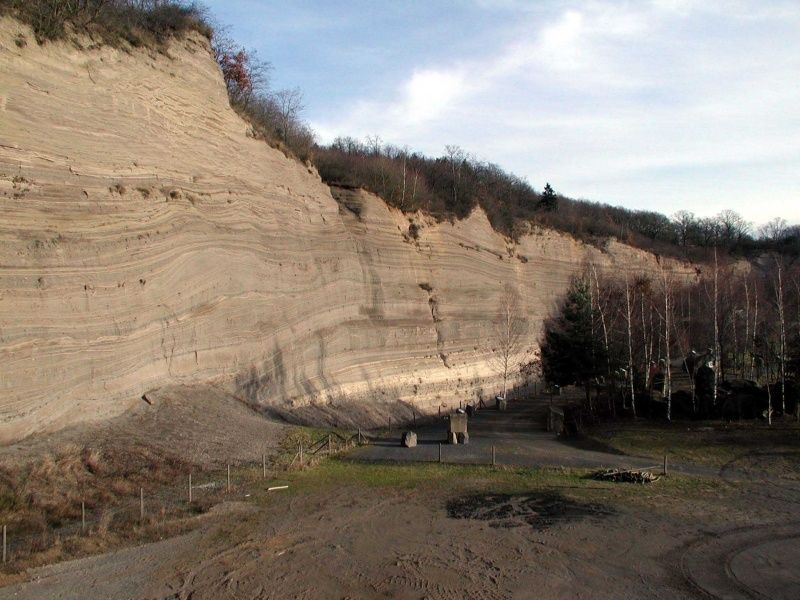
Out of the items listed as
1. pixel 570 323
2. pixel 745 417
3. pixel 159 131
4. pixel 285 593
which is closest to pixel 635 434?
pixel 745 417

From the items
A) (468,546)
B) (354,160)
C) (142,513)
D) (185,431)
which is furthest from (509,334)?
(142,513)

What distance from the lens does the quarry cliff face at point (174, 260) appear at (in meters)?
17.0

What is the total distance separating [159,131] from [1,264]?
25.1ft

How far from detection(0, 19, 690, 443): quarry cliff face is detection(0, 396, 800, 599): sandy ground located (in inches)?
256

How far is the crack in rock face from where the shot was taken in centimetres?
1398

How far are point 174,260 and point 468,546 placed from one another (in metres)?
13.8

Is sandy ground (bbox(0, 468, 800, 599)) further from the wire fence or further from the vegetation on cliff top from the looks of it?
the vegetation on cliff top

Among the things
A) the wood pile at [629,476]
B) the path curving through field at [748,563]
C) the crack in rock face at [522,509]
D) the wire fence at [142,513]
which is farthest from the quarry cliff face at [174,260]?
the path curving through field at [748,563]

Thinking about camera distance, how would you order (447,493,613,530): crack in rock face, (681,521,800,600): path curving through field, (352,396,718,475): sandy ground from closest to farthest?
(681,521,800,600): path curving through field
(447,493,613,530): crack in rock face
(352,396,718,475): sandy ground

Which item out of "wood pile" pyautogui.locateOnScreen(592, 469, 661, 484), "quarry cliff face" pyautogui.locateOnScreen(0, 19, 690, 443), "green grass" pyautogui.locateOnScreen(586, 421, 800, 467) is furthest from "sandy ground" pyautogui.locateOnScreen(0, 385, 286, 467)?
"green grass" pyautogui.locateOnScreen(586, 421, 800, 467)

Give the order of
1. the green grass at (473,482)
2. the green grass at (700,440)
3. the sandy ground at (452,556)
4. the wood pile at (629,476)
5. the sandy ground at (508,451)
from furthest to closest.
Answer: the green grass at (700,440), the sandy ground at (508,451), the wood pile at (629,476), the green grass at (473,482), the sandy ground at (452,556)

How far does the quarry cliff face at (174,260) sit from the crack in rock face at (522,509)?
398 inches

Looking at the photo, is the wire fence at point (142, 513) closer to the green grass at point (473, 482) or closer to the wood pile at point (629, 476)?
the green grass at point (473, 482)

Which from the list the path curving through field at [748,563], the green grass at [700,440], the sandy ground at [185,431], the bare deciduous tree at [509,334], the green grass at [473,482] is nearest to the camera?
the path curving through field at [748,563]
